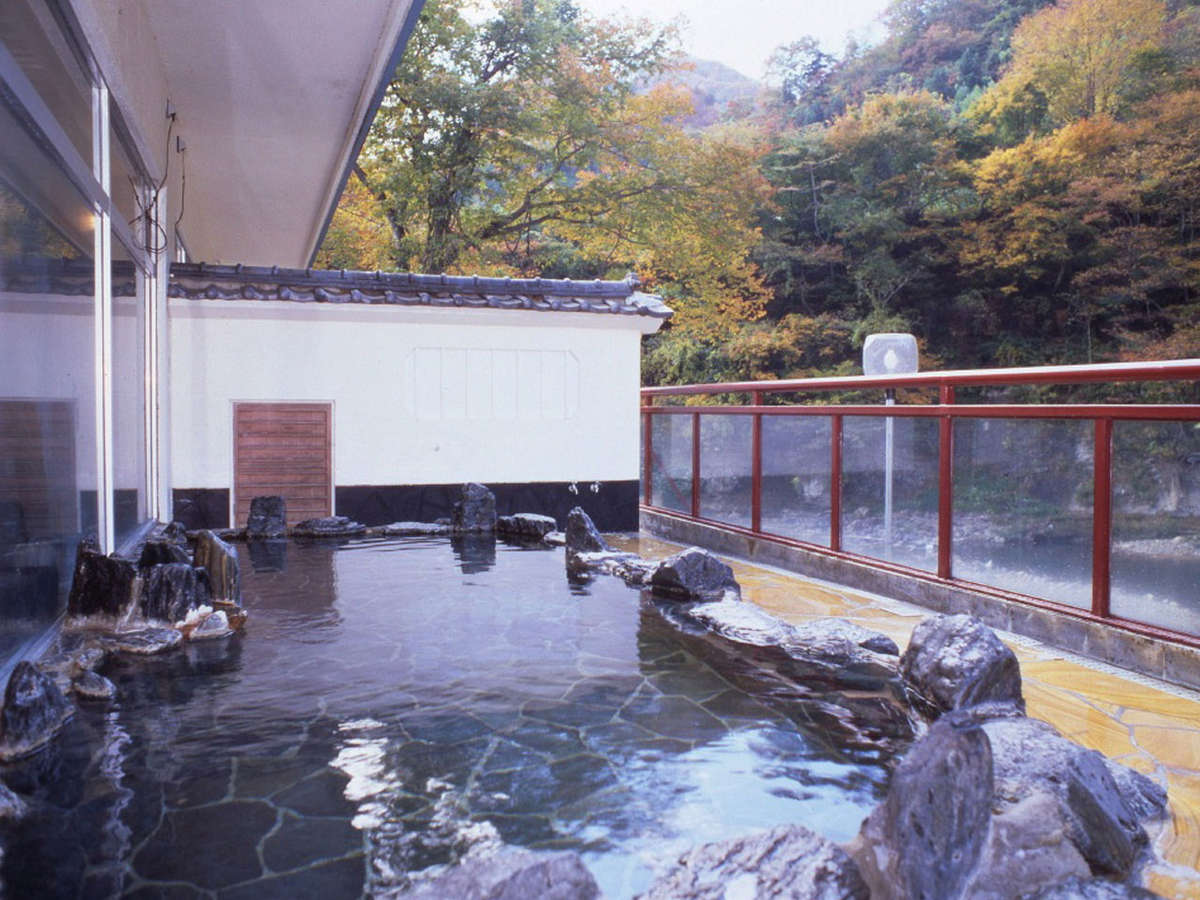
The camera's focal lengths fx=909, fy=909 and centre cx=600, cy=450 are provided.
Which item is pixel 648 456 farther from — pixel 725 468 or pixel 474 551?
pixel 474 551

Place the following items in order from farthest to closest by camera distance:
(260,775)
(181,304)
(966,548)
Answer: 1. (181,304)
2. (966,548)
3. (260,775)

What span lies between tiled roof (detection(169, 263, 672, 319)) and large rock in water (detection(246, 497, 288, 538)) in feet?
6.82

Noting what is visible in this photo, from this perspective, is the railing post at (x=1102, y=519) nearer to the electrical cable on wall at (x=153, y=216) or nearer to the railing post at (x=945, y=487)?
the railing post at (x=945, y=487)

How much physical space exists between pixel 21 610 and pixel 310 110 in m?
5.40

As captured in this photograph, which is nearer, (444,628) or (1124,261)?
(444,628)

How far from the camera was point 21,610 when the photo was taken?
349cm

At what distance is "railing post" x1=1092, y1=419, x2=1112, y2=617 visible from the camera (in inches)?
183

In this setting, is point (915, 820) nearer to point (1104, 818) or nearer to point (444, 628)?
point (1104, 818)

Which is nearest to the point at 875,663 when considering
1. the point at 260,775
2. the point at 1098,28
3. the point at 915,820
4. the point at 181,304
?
the point at 915,820

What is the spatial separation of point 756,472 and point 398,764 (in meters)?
5.56

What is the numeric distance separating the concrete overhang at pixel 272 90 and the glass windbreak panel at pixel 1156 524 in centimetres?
457

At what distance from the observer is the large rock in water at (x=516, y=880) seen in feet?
6.71

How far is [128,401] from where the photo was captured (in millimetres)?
6133

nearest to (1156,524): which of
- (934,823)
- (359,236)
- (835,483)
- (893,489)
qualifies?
(893,489)
